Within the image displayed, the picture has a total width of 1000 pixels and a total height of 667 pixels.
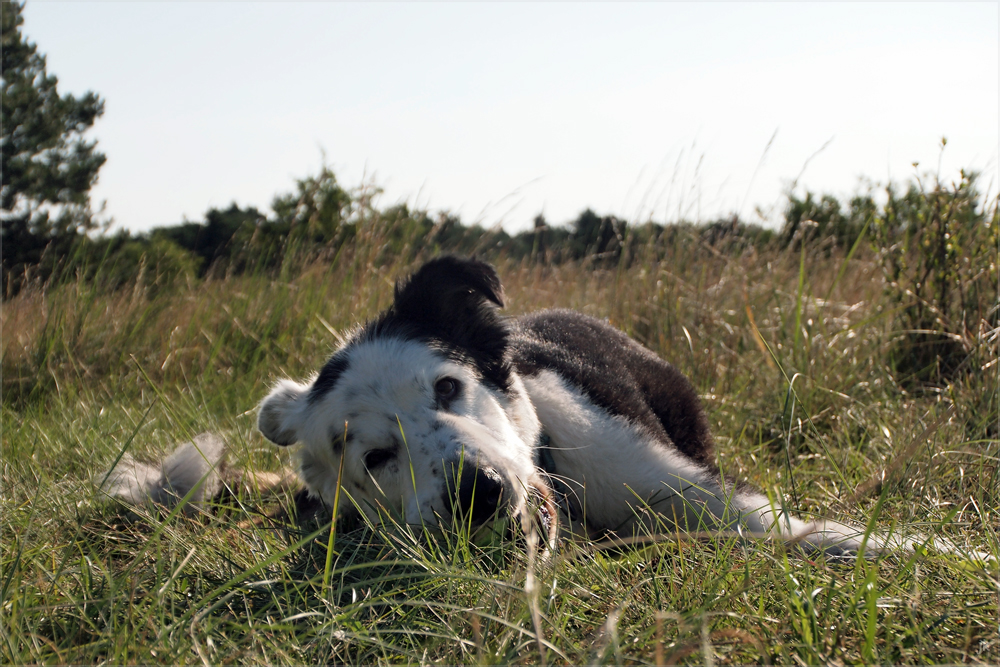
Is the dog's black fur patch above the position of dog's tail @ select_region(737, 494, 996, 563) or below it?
above

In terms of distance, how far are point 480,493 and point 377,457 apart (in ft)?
1.81

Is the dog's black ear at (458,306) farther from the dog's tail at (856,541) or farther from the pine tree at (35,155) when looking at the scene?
the pine tree at (35,155)

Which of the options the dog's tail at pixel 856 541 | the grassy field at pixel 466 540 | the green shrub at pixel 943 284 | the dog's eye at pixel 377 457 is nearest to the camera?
the grassy field at pixel 466 540

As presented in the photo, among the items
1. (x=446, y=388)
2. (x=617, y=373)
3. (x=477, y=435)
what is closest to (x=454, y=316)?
(x=446, y=388)

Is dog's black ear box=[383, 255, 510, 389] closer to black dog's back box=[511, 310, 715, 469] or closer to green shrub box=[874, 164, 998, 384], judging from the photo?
black dog's back box=[511, 310, 715, 469]

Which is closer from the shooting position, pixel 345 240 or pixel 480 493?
pixel 480 493

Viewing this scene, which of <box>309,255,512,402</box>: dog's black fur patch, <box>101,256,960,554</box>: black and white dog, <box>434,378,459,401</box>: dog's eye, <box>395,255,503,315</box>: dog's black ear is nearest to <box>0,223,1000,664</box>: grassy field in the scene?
<box>101,256,960,554</box>: black and white dog

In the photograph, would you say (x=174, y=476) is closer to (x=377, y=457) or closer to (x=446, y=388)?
(x=377, y=457)

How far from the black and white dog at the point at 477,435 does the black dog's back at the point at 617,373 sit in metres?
0.01

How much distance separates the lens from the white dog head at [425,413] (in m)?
2.09

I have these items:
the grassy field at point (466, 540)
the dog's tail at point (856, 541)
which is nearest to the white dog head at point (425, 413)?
the grassy field at point (466, 540)

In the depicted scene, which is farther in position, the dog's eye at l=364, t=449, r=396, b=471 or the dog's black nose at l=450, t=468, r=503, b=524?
the dog's eye at l=364, t=449, r=396, b=471

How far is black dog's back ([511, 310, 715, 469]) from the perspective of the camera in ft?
10.0

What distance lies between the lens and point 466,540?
191cm
